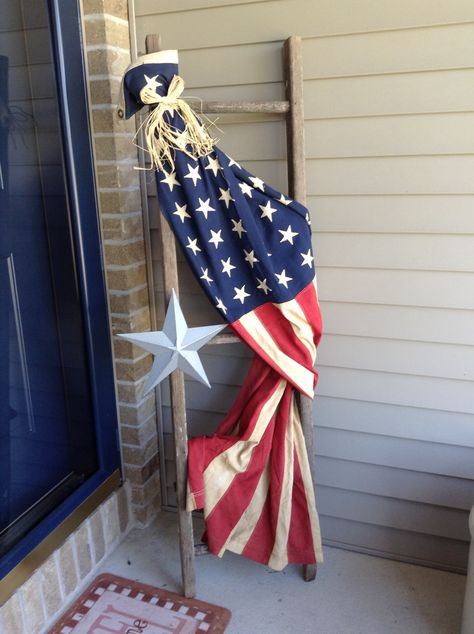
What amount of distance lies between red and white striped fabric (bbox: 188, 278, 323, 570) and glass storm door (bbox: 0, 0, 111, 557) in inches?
18.6

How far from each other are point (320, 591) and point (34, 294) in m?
1.31

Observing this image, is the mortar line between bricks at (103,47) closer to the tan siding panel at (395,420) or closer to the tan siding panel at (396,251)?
the tan siding panel at (396,251)

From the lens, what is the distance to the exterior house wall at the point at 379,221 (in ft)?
5.26

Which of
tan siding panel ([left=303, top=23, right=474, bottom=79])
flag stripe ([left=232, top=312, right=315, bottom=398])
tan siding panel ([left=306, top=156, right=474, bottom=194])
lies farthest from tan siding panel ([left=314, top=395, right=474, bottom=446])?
tan siding panel ([left=303, top=23, right=474, bottom=79])

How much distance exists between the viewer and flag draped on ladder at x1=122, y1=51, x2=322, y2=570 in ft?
5.15

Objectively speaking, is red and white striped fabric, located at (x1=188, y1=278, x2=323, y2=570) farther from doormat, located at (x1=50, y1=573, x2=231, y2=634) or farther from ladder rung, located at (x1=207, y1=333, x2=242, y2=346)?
doormat, located at (x1=50, y1=573, x2=231, y2=634)

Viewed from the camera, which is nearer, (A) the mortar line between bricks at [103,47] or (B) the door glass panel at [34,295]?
(B) the door glass panel at [34,295]

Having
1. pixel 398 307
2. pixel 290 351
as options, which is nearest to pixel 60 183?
pixel 290 351

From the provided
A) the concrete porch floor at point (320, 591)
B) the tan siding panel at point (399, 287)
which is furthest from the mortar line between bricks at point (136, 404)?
the tan siding panel at point (399, 287)

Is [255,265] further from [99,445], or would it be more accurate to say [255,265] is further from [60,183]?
[99,445]

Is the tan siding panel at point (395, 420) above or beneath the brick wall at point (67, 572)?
above

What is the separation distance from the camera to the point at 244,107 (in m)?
1.65

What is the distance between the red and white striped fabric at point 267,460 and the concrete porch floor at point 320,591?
14cm

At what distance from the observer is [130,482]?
84.5 inches
